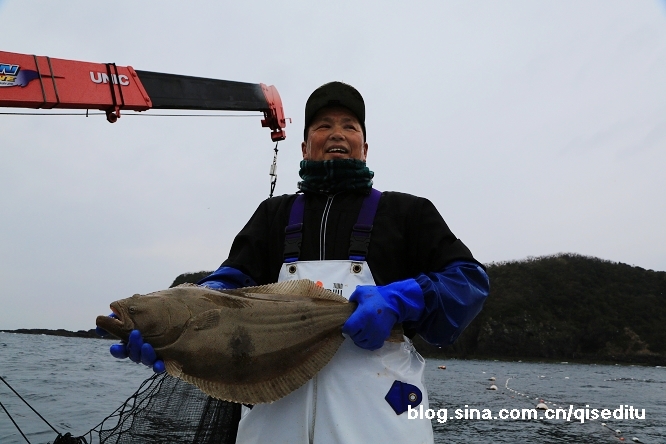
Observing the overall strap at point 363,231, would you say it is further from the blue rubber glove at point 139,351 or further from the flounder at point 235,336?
the blue rubber glove at point 139,351

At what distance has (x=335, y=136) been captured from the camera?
10.7ft

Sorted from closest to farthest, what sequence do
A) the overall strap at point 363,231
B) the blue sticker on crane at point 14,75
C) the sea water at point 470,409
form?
the overall strap at point 363,231
the blue sticker on crane at point 14,75
the sea water at point 470,409

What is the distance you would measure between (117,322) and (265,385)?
33.2 inches

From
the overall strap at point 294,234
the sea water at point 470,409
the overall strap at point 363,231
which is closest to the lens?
the overall strap at point 363,231

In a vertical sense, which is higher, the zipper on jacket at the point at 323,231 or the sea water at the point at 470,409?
the zipper on jacket at the point at 323,231

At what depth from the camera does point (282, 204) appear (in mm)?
3457

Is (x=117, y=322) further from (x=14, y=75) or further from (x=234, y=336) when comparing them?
(x=14, y=75)

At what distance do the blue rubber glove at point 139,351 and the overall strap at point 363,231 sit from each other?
1.22 metres

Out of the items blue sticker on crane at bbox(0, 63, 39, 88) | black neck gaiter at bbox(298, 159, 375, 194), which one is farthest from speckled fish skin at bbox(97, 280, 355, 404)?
blue sticker on crane at bbox(0, 63, 39, 88)

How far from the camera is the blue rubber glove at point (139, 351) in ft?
8.11

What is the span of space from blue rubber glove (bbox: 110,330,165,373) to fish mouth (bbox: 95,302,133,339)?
0.06 meters

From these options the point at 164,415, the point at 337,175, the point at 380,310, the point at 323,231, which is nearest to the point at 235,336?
the point at 380,310

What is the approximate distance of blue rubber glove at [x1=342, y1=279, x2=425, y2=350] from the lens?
2459 mm

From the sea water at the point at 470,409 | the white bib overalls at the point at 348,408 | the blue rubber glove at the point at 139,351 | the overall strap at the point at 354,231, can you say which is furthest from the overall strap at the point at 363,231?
the sea water at the point at 470,409
